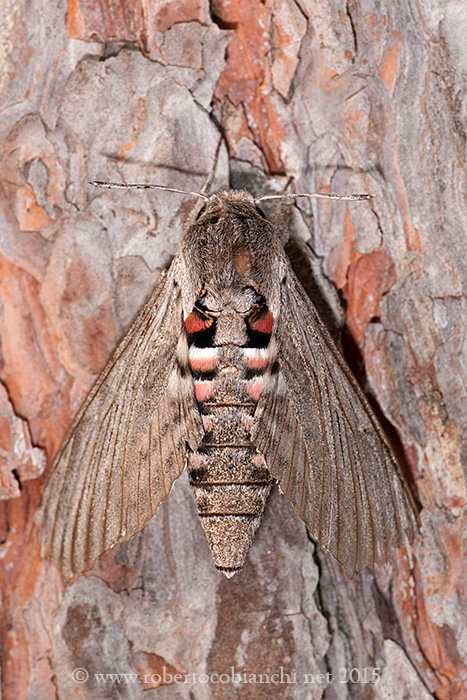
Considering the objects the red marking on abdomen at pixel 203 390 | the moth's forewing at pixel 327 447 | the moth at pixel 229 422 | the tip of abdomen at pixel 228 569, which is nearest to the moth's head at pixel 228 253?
the moth at pixel 229 422

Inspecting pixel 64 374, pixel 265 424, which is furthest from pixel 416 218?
pixel 64 374

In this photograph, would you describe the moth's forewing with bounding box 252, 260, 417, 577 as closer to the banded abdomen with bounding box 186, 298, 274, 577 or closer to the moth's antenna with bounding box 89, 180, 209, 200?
the banded abdomen with bounding box 186, 298, 274, 577

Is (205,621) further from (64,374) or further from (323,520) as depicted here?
(64,374)

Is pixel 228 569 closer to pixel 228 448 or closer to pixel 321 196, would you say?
pixel 228 448

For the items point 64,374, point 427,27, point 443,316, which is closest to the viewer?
point 427,27

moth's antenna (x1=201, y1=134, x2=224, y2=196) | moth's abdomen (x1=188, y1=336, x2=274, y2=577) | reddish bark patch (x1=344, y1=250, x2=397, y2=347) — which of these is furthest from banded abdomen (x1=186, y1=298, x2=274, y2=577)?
moth's antenna (x1=201, y1=134, x2=224, y2=196)

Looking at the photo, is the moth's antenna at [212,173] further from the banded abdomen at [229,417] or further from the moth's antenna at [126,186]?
the banded abdomen at [229,417]

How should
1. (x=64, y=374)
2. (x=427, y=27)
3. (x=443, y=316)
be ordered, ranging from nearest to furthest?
(x=427, y=27), (x=443, y=316), (x=64, y=374)
